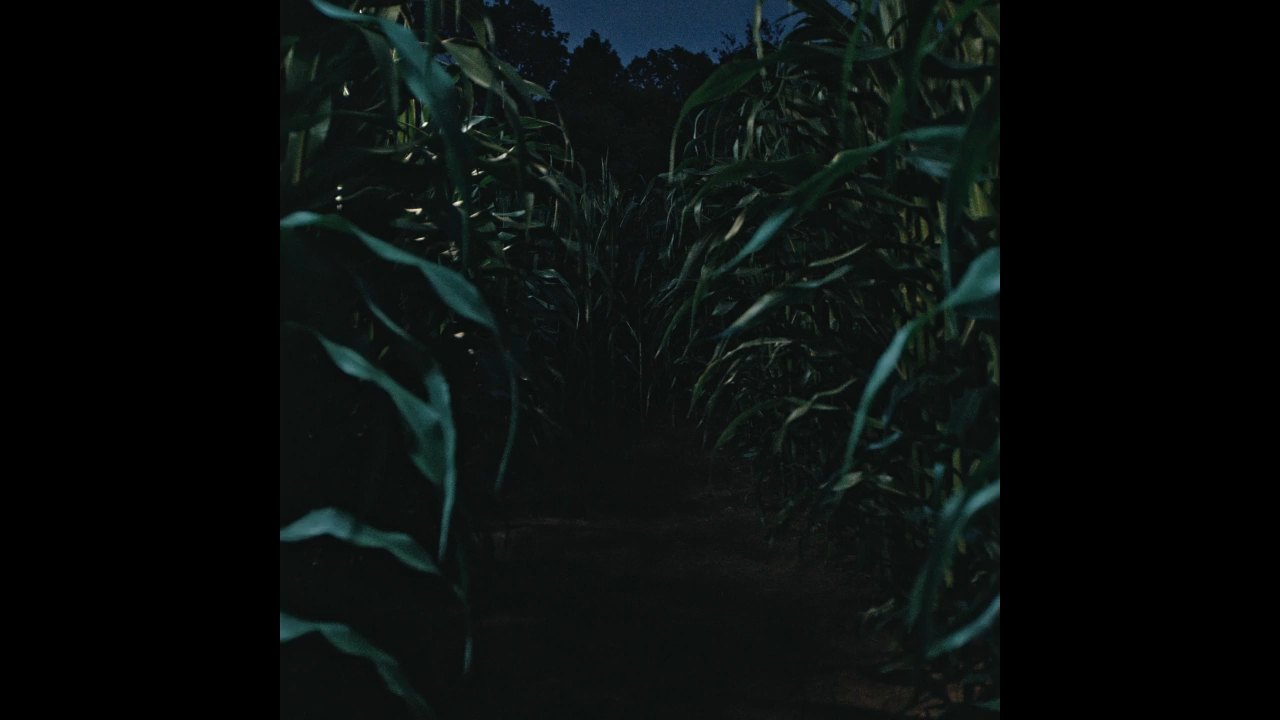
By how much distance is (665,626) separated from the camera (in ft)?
3.26

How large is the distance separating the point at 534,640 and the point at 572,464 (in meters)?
1.05

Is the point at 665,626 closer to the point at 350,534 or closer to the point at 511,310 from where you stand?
the point at 511,310

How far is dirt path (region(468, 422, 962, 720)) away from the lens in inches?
31.4

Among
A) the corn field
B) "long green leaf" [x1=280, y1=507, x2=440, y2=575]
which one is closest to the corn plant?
the corn field

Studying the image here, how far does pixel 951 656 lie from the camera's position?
662 mm

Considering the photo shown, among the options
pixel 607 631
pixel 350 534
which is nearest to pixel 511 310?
pixel 607 631

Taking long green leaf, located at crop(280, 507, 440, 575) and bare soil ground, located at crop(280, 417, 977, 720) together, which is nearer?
long green leaf, located at crop(280, 507, 440, 575)

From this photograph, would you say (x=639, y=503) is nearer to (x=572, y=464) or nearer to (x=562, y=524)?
(x=562, y=524)

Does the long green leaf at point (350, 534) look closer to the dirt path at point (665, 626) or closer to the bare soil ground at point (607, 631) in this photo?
the bare soil ground at point (607, 631)

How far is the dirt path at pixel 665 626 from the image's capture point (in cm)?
80

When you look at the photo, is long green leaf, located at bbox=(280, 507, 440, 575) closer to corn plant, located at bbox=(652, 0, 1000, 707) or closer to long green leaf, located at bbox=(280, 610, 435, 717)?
long green leaf, located at bbox=(280, 610, 435, 717)
